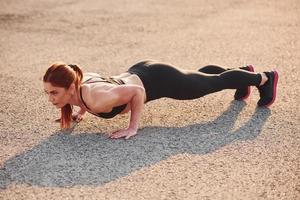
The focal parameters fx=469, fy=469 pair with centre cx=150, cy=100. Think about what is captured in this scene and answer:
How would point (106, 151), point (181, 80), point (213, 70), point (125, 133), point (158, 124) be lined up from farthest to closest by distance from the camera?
point (213, 70) < point (158, 124) < point (181, 80) < point (125, 133) < point (106, 151)

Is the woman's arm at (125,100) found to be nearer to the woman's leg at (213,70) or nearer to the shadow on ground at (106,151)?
the shadow on ground at (106,151)

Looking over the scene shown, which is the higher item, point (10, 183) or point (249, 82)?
point (249, 82)

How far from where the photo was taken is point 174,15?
775 centimetres

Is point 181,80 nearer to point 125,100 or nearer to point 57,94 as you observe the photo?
point 125,100

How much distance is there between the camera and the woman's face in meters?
3.60

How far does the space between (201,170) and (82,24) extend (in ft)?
15.0

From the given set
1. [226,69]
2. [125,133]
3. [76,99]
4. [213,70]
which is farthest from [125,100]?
[226,69]

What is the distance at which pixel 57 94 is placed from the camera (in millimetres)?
3633

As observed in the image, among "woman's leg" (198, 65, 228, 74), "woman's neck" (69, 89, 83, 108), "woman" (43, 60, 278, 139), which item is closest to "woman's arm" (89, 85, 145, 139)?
"woman" (43, 60, 278, 139)

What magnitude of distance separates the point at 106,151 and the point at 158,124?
65 cm

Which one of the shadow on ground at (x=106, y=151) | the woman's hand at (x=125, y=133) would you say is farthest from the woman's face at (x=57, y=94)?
the woman's hand at (x=125, y=133)

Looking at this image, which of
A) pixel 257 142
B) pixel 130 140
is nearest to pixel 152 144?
pixel 130 140

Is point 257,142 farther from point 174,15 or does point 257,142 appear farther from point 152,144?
point 174,15

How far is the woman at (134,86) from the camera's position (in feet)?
12.0
